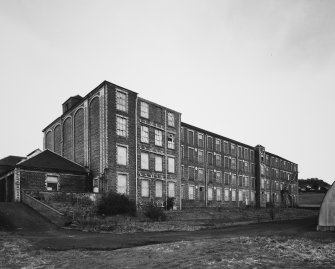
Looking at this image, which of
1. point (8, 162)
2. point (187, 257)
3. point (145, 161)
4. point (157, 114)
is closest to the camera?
point (187, 257)

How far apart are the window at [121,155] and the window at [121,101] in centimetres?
400

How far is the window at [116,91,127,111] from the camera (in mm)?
32188

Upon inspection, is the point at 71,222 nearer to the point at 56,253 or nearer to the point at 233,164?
the point at 56,253

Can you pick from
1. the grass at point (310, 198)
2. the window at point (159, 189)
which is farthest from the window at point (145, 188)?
the grass at point (310, 198)

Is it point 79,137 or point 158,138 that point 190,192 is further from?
point 79,137

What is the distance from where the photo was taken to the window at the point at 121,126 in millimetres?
31906

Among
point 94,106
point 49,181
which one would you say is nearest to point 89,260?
point 49,181

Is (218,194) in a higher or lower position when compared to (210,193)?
lower

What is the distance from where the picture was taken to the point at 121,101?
107 feet

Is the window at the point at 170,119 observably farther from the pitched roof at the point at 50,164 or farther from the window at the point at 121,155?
the pitched roof at the point at 50,164

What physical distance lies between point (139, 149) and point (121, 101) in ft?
17.6

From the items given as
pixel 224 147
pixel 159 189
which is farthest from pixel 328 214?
pixel 224 147

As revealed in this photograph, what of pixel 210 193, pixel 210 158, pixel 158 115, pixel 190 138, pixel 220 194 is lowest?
pixel 220 194

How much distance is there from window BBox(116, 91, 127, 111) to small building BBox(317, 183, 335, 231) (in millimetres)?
20482
